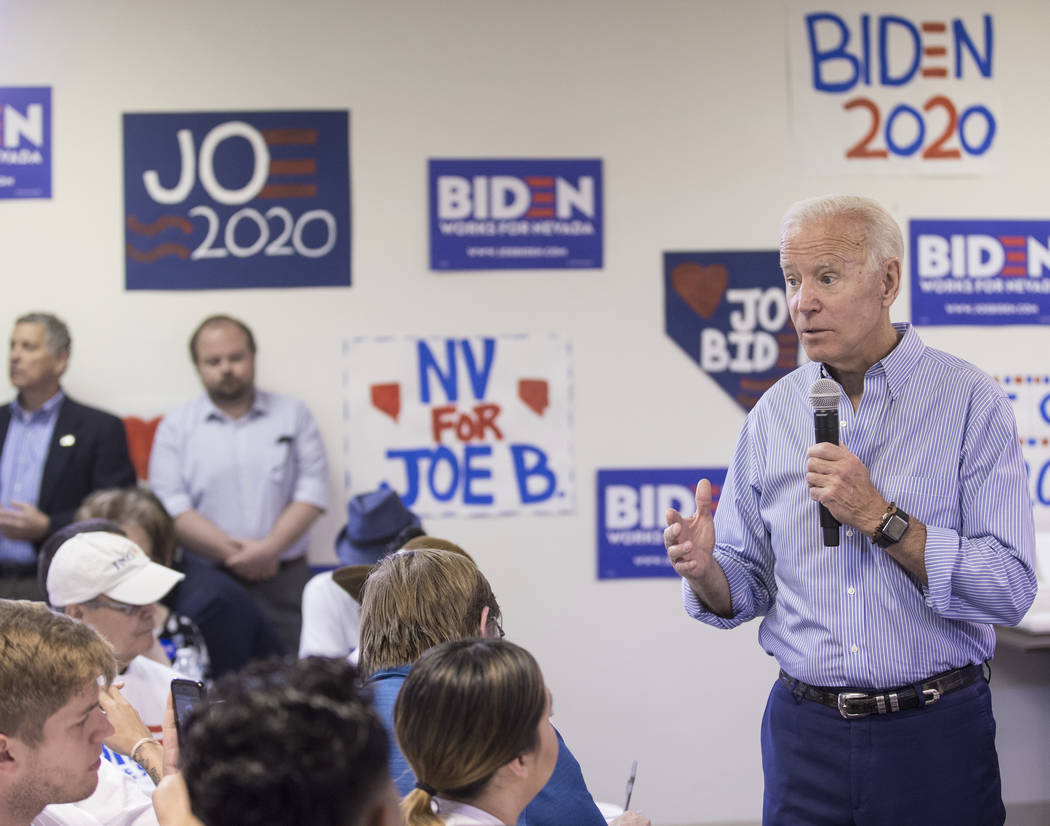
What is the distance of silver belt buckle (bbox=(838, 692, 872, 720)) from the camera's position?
211 cm

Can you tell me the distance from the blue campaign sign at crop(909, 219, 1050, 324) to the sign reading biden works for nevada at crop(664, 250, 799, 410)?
60cm

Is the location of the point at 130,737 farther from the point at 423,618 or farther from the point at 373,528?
the point at 373,528

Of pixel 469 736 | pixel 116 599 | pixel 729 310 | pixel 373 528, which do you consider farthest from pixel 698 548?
pixel 729 310

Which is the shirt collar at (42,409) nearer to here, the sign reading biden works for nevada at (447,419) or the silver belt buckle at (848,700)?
the sign reading biden works for nevada at (447,419)

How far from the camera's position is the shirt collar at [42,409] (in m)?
4.48

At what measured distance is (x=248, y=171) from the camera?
181 inches

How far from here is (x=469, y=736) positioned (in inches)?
61.9

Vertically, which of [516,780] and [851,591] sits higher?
[851,591]

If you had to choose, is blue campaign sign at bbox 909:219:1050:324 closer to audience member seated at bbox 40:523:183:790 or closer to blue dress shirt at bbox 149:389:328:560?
blue dress shirt at bbox 149:389:328:560

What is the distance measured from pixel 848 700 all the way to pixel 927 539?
336 millimetres

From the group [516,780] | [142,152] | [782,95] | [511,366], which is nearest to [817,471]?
[516,780]

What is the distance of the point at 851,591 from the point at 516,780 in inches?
33.4

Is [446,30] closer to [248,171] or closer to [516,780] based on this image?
[248,171]

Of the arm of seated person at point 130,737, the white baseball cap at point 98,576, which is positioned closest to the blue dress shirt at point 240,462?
the white baseball cap at point 98,576
